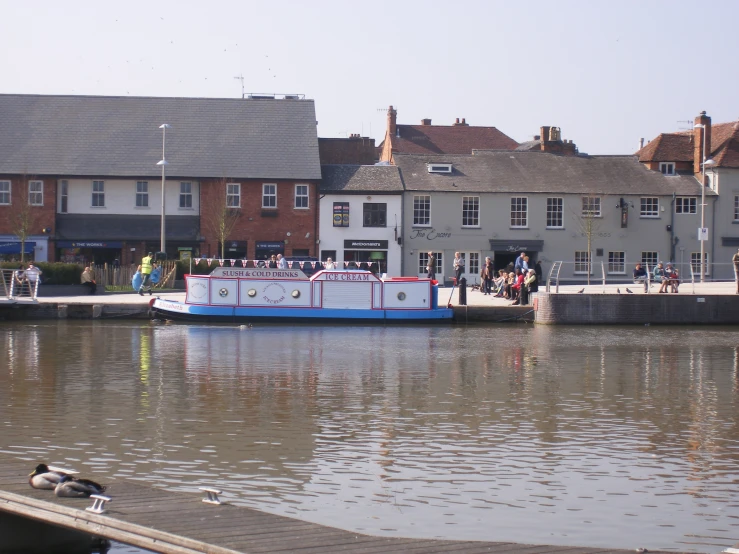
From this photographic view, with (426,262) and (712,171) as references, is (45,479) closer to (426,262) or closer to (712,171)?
(426,262)

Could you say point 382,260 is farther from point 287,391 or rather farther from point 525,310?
point 287,391

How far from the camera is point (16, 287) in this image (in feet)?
127

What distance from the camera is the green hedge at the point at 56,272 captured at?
133 feet

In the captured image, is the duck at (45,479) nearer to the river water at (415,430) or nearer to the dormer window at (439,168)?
the river water at (415,430)

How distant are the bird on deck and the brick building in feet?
145

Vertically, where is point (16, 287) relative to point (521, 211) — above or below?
below

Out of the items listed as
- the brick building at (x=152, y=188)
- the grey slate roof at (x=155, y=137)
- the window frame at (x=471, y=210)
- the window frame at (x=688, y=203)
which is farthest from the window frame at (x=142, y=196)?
the window frame at (x=688, y=203)

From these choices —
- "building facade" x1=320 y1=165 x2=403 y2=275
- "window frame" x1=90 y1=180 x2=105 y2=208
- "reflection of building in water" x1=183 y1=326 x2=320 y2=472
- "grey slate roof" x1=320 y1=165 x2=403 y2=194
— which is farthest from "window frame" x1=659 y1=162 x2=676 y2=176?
"reflection of building in water" x1=183 y1=326 x2=320 y2=472

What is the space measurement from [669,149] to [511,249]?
37.1 feet

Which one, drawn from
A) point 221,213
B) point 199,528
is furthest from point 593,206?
point 199,528

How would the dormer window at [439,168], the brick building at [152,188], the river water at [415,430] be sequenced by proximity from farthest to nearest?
the dormer window at [439,168]
the brick building at [152,188]
the river water at [415,430]

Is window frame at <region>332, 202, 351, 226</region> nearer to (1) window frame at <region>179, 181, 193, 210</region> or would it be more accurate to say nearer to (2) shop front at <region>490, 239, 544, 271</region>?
(1) window frame at <region>179, 181, 193, 210</region>

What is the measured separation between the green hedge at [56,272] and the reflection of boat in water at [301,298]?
6.03 m

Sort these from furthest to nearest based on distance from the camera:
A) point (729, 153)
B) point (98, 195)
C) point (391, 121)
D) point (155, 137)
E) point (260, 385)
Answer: point (391, 121) < point (729, 153) < point (155, 137) < point (98, 195) < point (260, 385)
